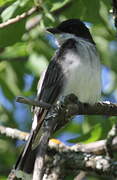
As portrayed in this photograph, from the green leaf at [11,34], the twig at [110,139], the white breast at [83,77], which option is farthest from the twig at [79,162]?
the green leaf at [11,34]

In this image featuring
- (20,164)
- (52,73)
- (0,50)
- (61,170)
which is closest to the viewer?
(20,164)

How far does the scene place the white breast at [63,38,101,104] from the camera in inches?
190

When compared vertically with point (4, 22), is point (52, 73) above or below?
below

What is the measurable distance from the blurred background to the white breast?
0.30m

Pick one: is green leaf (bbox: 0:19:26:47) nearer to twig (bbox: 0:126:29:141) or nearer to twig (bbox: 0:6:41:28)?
twig (bbox: 0:6:41:28)

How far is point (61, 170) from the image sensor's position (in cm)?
444

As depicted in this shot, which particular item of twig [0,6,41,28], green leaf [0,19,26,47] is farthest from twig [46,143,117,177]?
twig [0,6,41,28]

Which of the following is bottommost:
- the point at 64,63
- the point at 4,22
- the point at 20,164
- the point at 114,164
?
the point at 114,164

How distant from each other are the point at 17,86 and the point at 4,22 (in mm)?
1523

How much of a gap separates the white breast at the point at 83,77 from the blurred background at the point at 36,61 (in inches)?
12.0

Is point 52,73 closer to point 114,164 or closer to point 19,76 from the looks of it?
point 114,164

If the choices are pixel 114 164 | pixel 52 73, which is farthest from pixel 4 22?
pixel 114 164

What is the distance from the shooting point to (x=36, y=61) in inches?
245

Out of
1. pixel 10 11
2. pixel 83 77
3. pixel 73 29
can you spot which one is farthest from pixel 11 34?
pixel 73 29
